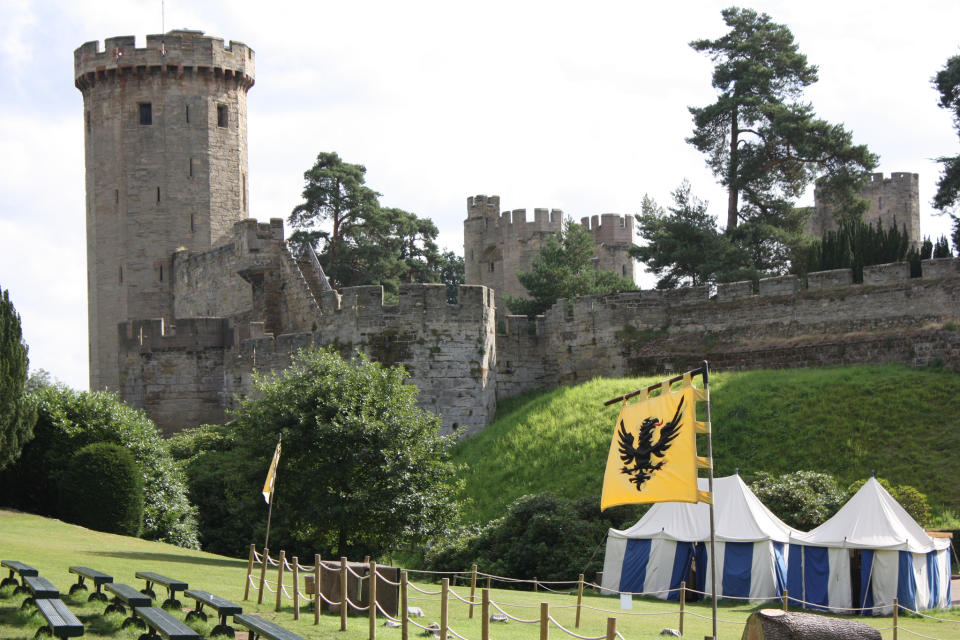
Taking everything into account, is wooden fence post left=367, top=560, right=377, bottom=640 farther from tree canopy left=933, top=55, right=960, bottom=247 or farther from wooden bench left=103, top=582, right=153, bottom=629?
tree canopy left=933, top=55, right=960, bottom=247

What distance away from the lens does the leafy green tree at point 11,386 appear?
29.5 m

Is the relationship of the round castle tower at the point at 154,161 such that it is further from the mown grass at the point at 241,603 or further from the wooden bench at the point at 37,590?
the wooden bench at the point at 37,590

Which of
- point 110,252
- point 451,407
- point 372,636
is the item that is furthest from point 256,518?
point 110,252

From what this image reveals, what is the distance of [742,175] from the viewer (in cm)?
4716

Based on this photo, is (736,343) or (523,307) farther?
(523,307)

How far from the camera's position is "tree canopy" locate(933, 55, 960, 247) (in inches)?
1677

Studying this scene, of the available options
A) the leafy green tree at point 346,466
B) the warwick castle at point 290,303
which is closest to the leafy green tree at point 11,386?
the leafy green tree at point 346,466

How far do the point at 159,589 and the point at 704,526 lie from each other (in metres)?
10.3

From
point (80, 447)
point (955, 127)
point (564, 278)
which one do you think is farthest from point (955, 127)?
point (80, 447)

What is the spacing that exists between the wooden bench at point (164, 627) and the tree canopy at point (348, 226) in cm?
4107

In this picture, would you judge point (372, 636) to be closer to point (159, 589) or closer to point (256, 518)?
point (159, 589)

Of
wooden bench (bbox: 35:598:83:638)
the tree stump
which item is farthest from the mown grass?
the tree stump

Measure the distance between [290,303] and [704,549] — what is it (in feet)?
72.9

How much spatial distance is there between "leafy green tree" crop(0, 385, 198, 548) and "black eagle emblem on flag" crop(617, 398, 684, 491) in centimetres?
1598
